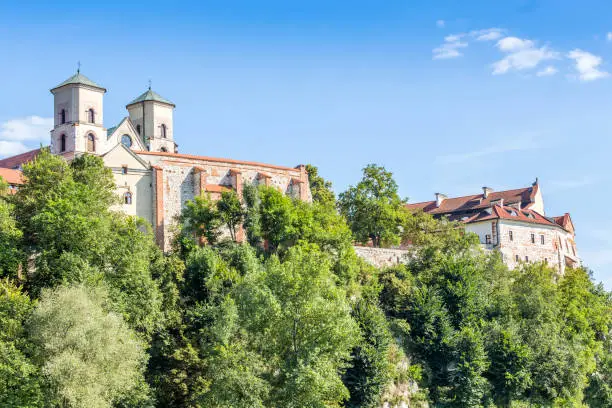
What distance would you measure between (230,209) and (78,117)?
16.4 metres

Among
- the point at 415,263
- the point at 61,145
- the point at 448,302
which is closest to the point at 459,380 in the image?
the point at 448,302

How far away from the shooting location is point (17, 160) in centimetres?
6956

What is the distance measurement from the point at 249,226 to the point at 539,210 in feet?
137

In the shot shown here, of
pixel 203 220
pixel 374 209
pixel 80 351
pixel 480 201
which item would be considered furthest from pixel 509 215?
pixel 80 351

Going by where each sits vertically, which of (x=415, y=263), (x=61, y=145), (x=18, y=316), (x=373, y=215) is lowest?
(x=18, y=316)

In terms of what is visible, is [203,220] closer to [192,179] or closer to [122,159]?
[192,179]

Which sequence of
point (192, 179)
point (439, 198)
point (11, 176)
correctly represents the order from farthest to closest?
point (439, 198) → point (192, 179) → point (11, 176)

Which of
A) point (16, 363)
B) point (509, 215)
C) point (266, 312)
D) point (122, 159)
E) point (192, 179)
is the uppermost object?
point (122, 159)

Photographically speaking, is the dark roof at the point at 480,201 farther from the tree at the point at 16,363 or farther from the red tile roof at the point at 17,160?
the tree at the point at 16,363

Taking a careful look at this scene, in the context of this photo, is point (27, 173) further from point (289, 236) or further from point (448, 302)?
point (448, 302)

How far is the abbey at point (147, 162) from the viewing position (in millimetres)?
57281

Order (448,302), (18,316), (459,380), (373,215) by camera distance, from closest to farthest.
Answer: (18,316) → (459,380) → (448,302) → (373,215)

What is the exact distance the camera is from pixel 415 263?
62.9 metres

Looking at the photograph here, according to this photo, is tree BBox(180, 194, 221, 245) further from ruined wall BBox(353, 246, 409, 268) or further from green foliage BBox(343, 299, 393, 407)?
ruined wall BBox(353, 246, 409, 268)
